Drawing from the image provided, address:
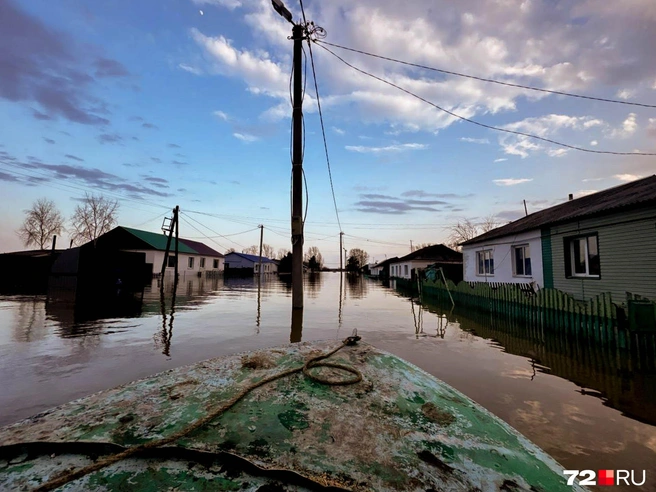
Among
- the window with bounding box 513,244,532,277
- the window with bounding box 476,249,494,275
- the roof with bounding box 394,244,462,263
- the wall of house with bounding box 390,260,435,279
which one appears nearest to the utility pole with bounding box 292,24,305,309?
the window with bounding box 513,244,532,277

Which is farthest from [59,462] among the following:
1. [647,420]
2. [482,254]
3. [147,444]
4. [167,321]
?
[482,254]

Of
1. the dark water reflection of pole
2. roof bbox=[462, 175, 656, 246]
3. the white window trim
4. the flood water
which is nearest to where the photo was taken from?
the flood water

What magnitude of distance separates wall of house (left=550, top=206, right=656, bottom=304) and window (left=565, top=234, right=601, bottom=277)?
327 mm

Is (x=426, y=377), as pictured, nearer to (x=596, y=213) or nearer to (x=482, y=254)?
(x=596, y=213)

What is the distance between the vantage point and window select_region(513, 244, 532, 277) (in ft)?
46.0

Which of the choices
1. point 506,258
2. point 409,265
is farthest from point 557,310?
point 409,265

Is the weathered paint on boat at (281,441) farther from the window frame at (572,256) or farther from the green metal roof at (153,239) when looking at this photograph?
the green metal roof at (153,239)

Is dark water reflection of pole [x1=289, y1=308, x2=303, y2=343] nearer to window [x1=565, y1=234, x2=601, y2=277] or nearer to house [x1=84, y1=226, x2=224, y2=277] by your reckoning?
window [x1=565, y1=234, x2=601, y2=277]

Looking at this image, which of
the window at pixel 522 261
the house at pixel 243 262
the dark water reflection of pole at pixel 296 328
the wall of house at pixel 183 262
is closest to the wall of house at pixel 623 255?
the window at pixel 522 261

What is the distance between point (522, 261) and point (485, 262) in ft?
9.75

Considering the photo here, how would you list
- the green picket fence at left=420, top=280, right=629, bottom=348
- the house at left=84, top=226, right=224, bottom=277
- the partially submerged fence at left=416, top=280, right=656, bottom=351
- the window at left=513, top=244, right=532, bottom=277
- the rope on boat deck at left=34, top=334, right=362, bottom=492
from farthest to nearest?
1. the house at left=84, top=226, right=224, bottom=277
2. the window at left=513, top=244, right=532, bottom=277
3. the green picket fence at left=420, top=280, right=629, bottom=348
4. the partially submerged fence at left=416, top=280, right=656, bottom=351
5. the rope on boat deck at left=34, top=334, right=362, bottom=492

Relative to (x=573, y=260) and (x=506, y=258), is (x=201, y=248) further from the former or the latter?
(x=573, y=260)

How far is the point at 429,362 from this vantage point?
5523 mm

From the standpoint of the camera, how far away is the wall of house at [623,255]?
8.38 m
